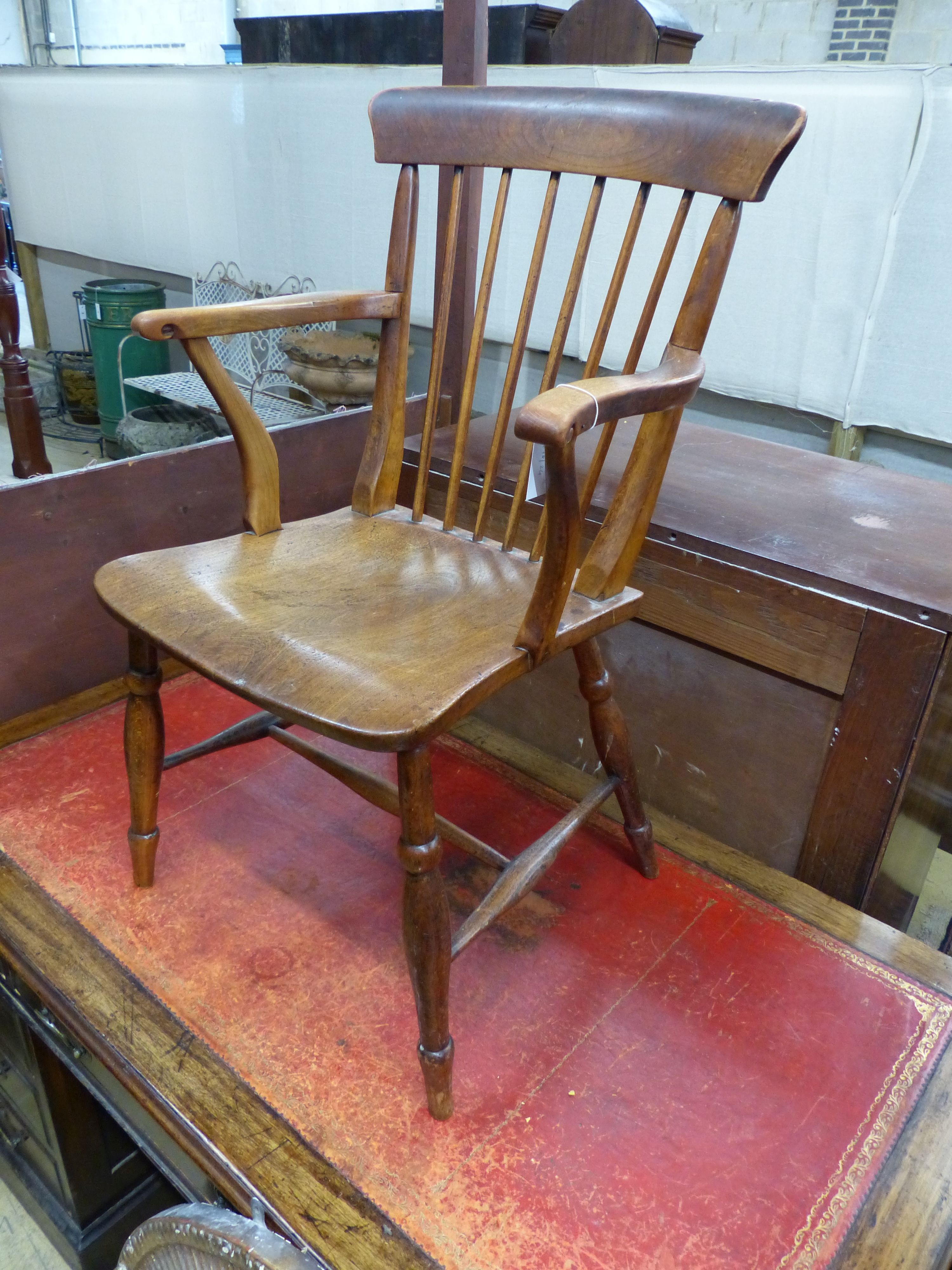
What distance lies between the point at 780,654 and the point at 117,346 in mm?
2899

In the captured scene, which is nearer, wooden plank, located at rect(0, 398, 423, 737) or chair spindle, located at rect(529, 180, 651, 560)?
chair spindle, located at rect(529, 180, 651, 560)

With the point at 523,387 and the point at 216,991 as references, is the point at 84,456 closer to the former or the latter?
the point at 523,387

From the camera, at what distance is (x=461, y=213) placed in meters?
1.48

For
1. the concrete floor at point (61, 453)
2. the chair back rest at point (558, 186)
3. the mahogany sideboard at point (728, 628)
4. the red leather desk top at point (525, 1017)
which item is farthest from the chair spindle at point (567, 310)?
the concrete floor at point (61, 453)

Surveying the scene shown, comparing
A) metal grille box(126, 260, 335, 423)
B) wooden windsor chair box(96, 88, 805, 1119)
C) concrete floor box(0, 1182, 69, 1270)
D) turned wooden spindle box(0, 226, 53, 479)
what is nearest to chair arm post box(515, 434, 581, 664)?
wooden windsor chair box(96, 88, 805, 1119)

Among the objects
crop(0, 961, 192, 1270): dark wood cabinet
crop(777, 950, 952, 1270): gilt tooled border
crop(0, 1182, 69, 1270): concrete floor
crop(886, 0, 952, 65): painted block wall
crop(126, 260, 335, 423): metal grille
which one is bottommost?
crop(0, 1182, 69, 1270): concrete floor

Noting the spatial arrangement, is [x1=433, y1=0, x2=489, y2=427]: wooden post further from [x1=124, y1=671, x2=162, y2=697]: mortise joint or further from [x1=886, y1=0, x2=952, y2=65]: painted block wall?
[x1=886, y1=0, x2=952, y2=65]: painted block wall

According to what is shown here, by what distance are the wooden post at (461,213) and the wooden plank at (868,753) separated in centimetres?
65

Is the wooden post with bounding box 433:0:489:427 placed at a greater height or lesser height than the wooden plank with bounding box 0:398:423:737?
greater

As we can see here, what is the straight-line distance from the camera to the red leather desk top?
77 centimetres

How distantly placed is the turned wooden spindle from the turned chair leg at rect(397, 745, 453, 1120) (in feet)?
7.36

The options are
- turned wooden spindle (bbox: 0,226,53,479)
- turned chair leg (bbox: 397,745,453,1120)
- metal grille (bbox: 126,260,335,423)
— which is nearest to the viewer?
turned chair leg (bbox: 397,745,453,1120)

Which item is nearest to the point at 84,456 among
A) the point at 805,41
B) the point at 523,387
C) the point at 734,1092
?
the point at 523,387

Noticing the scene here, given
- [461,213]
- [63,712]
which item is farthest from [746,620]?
[63,712]
